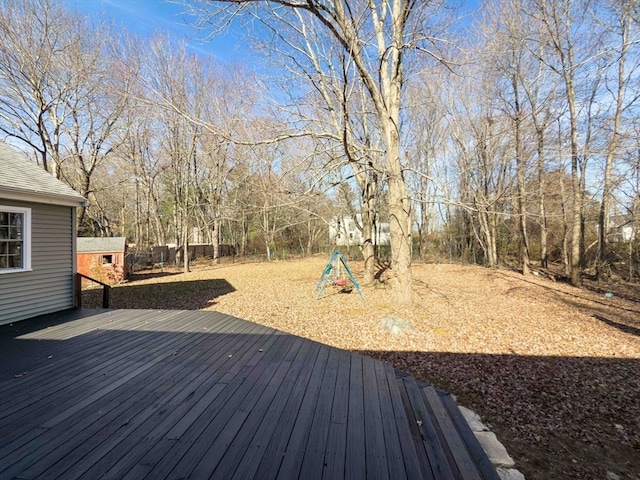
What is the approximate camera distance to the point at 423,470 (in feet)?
6.35

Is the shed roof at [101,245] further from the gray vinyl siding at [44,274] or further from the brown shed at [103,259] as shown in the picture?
the gray vinyl siding at [44,274]

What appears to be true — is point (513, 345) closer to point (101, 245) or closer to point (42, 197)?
point (42, 197)

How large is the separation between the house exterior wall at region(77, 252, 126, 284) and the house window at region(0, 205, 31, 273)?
26.9 ft

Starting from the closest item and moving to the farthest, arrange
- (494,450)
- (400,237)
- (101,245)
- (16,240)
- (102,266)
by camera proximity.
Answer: (494,450) → (16,240) → (400,237) → (102,266) → (101,245)

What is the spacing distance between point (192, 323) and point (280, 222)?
19.9 m

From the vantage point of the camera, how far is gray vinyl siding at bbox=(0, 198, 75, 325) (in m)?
5.42

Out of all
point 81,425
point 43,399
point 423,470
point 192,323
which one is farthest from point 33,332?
point 423,470

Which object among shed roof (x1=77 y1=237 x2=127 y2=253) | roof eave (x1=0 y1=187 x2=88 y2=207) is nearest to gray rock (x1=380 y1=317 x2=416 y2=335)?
roof eave (x1=0 y1=187 x2=88 y2=207)

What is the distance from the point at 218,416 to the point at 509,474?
2311mm

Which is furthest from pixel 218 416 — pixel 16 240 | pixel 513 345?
pixel 16 240

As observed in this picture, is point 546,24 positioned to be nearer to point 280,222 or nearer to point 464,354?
point 464,354

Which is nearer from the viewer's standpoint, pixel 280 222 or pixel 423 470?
pixel 423 470

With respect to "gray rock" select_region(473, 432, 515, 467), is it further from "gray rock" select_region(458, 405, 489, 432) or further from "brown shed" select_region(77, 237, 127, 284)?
"brown shed" select_region(77, 237, 127, 284)

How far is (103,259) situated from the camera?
13.2 meters
